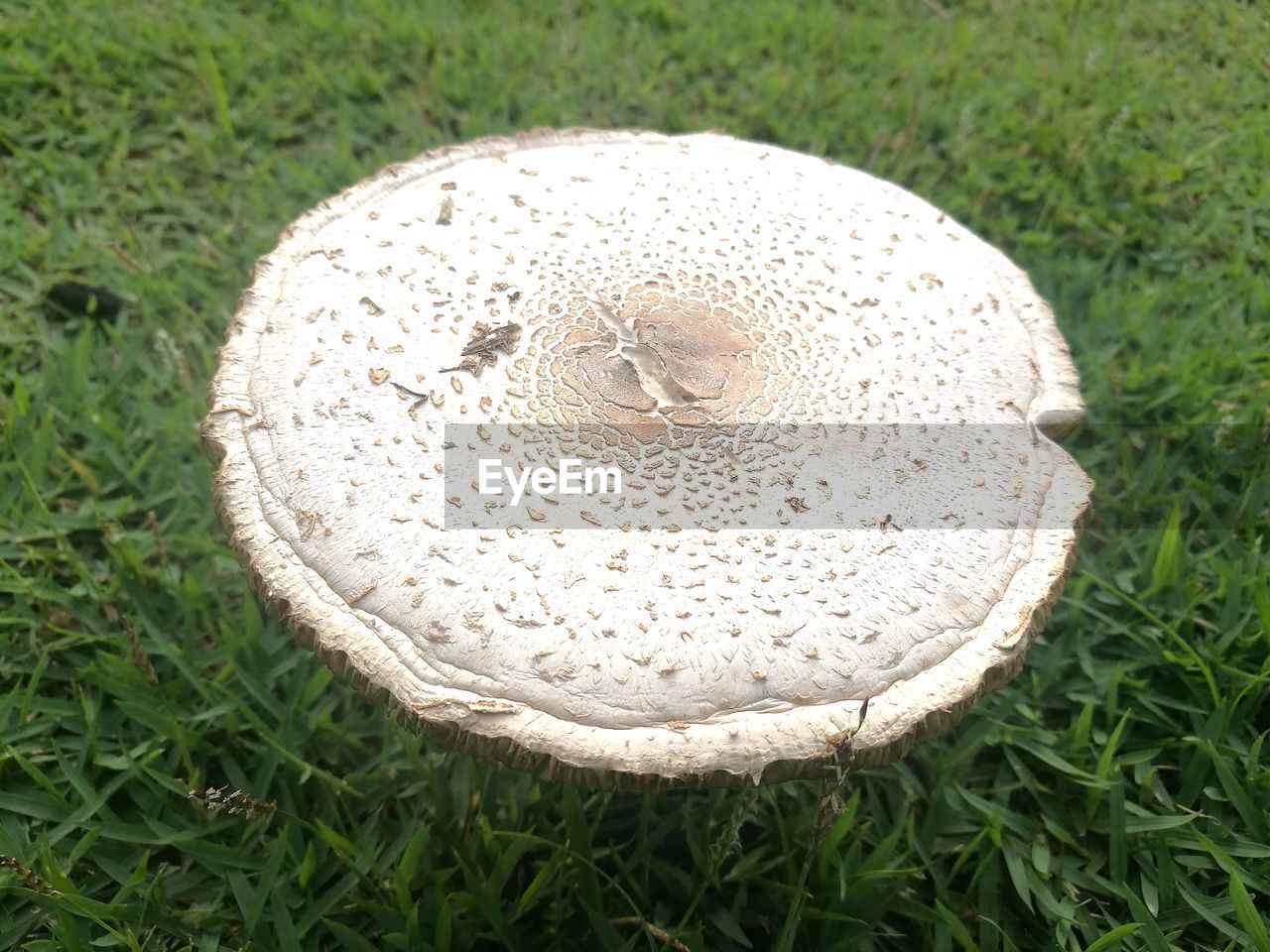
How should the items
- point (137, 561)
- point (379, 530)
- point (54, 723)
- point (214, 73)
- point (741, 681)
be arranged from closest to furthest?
point (741, 681), point (379, 530), point (54, 723), point (137, 561), point (214, 73)

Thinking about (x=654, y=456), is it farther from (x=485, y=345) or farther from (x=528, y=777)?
(x=528, y=777)

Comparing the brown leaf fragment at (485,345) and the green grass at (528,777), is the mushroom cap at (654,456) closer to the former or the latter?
the brown leaf fragment at (485,345)

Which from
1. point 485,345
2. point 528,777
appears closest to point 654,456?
point 485,345

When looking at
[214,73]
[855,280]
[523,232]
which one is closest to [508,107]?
[214,73]

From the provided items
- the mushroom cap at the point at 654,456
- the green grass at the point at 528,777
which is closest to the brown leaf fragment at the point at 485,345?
the mushroom cap at the point at 654,456

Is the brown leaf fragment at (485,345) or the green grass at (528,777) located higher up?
the brown leaf fragment at (485,345)

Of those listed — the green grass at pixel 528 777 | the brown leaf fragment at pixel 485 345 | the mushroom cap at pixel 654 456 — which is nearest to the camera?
the mushroom cap at pixel 654 456

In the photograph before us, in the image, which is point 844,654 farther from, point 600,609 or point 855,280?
point 855,280

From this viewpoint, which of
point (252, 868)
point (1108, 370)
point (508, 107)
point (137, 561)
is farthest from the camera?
point (508, 107)
